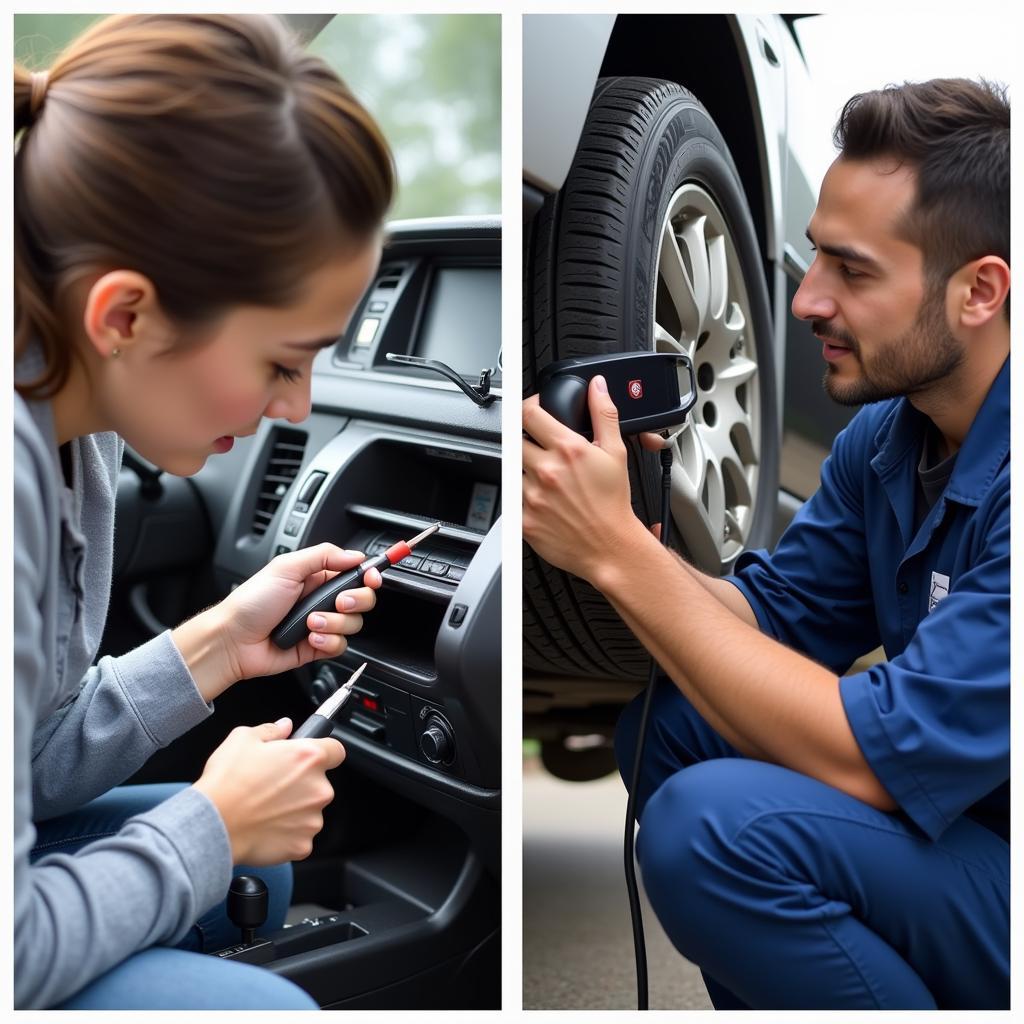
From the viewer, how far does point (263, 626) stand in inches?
49.4

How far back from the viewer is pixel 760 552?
4.92ft

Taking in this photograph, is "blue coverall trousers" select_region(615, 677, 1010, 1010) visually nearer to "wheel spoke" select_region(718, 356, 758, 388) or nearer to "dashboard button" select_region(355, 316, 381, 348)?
"wheel spoke" select_region(718, 356, 758, 388)

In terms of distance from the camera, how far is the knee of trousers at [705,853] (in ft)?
3.55

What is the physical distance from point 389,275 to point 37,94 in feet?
2.90

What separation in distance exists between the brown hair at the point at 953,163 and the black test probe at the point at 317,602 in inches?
26.3

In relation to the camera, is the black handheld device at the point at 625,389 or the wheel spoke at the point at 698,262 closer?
the black handheld device at the point at 625,389

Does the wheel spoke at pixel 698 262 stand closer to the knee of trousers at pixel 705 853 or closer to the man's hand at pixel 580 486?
the man's hand at pixel 580 486

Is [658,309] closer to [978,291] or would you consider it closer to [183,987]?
[978,291]

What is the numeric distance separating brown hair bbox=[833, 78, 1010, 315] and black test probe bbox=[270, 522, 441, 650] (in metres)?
0.67

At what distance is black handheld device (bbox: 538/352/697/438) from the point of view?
1.15 meters

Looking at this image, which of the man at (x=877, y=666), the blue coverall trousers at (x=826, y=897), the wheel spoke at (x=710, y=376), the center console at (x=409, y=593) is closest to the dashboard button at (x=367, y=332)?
the center console at (x=409, y=593)
